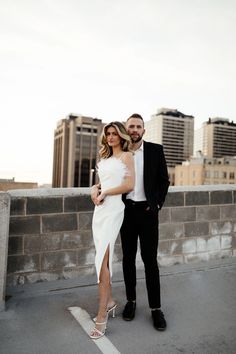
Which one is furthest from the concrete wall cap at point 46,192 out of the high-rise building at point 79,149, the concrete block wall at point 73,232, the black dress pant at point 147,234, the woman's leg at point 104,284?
the high-rise building at point 79,149

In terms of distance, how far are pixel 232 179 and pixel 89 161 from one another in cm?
6620

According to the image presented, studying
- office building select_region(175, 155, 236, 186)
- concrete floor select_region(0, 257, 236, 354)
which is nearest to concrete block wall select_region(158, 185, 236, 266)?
concrete floor select_region(0, 257, 236, 354)

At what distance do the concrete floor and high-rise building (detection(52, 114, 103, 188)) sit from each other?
14639 centimetres

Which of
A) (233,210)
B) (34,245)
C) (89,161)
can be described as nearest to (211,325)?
(34,245)

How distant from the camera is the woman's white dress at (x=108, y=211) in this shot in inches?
121

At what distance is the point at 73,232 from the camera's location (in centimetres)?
433

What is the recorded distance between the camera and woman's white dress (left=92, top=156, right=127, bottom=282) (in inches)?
121

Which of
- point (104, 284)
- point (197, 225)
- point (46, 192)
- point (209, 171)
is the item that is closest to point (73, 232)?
point (46, 192)

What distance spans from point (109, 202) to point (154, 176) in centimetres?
57

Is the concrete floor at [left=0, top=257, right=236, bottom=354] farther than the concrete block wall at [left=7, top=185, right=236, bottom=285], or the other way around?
the concrete block wall at [left=7, top=185, right=236, bottom=285]

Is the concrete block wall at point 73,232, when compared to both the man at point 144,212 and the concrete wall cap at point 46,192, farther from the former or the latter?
the man at point 144,212

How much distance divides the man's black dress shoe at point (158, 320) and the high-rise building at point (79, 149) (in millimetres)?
147391

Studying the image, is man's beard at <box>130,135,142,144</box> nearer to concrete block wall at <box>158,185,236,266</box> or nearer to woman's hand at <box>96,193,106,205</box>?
woman's hand at <box>96,193,106,205</box>

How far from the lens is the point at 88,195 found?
4426 millimetres
